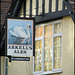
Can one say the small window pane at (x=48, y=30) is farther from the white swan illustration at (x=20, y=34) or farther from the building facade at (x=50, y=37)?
the white swan illustration at (x=20, y=34)

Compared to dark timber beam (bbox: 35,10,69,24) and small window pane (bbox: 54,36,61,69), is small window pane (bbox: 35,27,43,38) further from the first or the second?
small window pane (bbox: 54,36,61,69)

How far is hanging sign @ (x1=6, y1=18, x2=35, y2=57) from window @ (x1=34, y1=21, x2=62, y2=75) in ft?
3.23

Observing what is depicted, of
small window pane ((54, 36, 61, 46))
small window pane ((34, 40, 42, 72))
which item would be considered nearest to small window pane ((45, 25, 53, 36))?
small window pane ((54, 36, 61, 46))

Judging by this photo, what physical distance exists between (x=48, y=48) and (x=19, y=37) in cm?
141

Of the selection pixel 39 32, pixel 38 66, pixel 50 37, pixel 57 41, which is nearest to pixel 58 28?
pixel 57 41

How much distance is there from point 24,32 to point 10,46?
82cm

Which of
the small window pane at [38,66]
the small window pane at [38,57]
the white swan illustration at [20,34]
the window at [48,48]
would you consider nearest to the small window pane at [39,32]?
the window at [48,48]

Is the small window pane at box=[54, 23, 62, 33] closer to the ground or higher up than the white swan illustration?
higher up

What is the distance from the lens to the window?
1520 centimetres

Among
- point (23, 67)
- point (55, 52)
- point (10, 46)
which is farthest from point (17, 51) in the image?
point (23, 67)

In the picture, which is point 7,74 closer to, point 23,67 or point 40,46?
point 23,67

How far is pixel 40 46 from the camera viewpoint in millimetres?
16406

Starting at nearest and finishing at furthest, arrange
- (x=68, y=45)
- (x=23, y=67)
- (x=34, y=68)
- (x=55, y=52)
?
1. (x=68, y=45)
2. (x=55, y=52)
3. (x=34, y=68)
4. (x=23, y=67)

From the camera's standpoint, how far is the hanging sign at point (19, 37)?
14.7 metres
